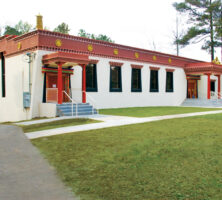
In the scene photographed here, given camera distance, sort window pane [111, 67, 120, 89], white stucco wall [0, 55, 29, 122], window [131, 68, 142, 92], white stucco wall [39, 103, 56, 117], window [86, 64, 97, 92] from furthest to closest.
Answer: window [131, 68, 142, 92] < window pane [111, 67, 120, 89] < window [86, 64, 97, 92] < white stucco wall [0, 55, 29, 122] < white stucco wall [39, 103, 56, 117]

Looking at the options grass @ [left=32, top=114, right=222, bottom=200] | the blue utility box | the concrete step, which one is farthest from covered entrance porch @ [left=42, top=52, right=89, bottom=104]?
the concrete step

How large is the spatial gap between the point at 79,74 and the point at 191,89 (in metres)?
15.9

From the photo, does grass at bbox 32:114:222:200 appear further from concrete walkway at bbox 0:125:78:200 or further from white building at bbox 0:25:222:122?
white building at bbox 0:25:222:122

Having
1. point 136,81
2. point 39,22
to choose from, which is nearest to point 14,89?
point 39,22

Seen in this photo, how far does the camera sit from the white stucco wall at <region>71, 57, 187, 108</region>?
1924 cm

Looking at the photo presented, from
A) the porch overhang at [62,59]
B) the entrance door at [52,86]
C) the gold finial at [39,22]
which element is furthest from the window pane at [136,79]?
the gold finial at [39,22]

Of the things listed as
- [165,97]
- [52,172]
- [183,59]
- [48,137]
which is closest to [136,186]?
[52,172]

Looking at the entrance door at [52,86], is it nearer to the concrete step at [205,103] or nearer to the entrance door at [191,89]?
the concrete step at [205,103]

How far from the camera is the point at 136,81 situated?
22703mm

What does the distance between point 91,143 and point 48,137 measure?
1.95 metres

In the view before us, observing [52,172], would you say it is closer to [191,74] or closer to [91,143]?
[91,143]

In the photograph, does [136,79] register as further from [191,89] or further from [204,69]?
[191,89]

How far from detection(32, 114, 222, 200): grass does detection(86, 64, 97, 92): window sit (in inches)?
432

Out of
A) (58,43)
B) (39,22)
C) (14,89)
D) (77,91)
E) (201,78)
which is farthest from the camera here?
(201,78)
